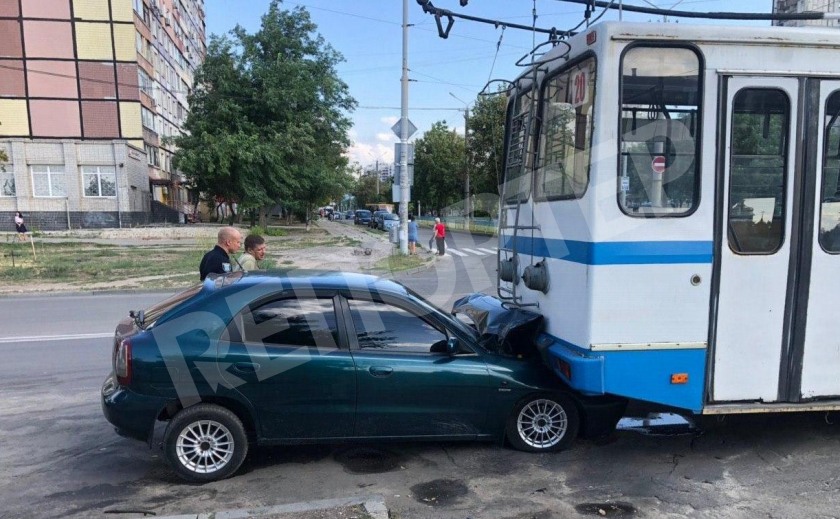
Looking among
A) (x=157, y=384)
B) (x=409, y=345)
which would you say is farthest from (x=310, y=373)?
(x=157, y=384)

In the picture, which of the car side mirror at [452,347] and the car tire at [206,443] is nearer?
the car tire at [206,443]

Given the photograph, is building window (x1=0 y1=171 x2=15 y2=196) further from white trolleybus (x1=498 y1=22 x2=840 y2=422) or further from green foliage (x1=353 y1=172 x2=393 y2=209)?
green foliage (x1=353 y1=172 x2=393 y2=209)

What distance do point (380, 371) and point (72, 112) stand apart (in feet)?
138

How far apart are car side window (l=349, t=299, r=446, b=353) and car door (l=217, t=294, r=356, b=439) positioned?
0.57ft

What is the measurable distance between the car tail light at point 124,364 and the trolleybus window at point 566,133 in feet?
11.1

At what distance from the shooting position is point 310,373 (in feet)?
12.8

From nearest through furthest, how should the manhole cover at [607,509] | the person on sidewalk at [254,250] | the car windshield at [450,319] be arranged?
the manhole cover at [607,509], the car windshield at [450,319], the person on sidewalk at [254,250]

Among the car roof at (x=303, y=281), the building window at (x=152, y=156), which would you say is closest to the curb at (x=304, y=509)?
the car roof at (x=303, y=281)

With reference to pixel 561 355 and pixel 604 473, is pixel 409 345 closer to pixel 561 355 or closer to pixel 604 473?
pixel 561 355

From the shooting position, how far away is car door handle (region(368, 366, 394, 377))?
395 cm

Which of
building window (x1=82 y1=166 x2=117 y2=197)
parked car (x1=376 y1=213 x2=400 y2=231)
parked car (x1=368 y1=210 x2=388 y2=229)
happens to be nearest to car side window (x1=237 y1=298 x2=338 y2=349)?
building window (x1=82 y1=166 x2=117 y2=197)

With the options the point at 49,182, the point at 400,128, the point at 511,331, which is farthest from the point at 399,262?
the point at 49,182

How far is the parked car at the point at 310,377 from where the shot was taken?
12.5 ft

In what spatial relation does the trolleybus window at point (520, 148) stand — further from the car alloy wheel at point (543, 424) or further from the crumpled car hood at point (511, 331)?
the car alloy wheel at point (543, 424)
